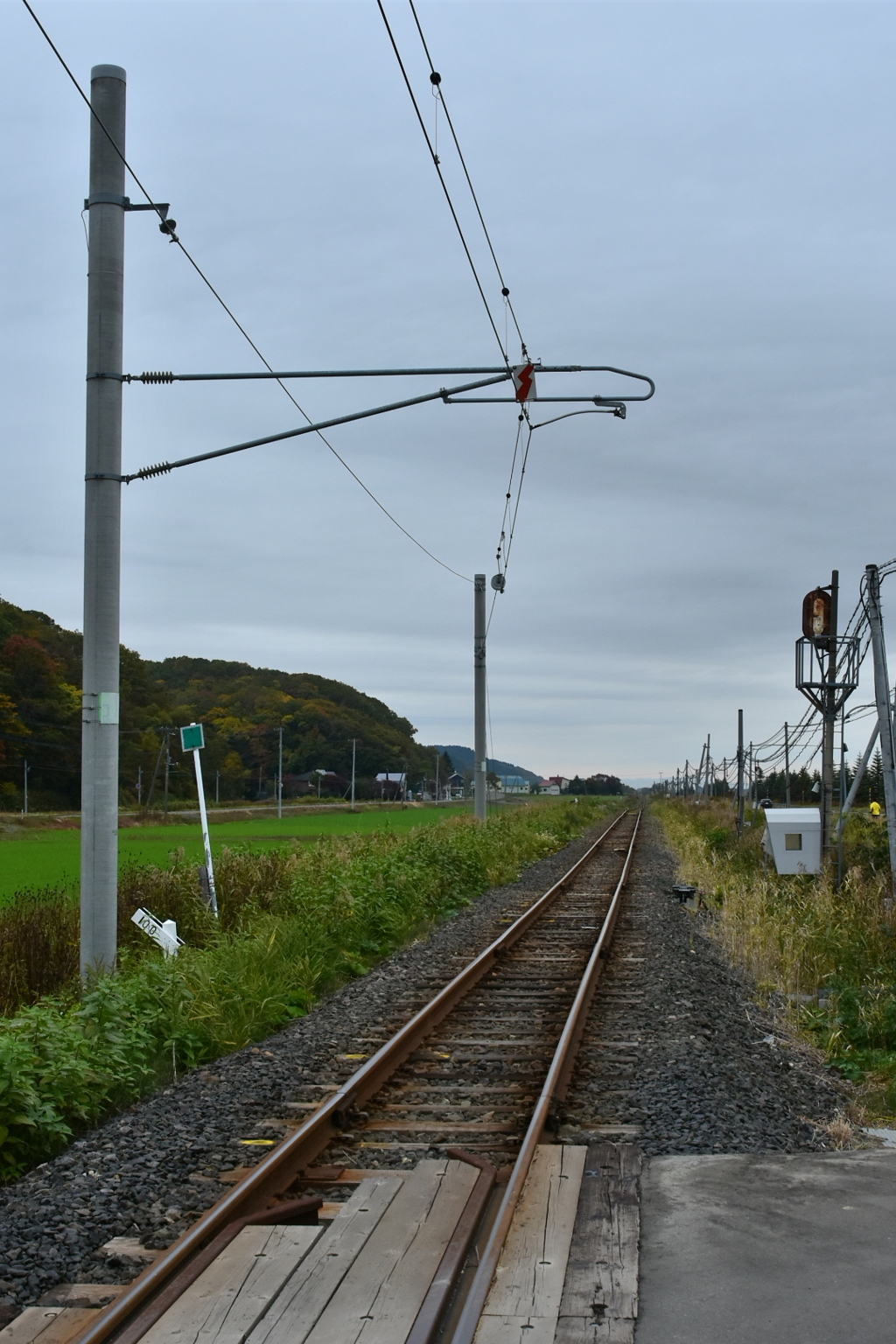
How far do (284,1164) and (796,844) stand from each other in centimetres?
1573

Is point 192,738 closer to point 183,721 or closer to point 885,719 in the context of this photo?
point 885,719

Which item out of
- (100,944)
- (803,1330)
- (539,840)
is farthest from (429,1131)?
(539,840)

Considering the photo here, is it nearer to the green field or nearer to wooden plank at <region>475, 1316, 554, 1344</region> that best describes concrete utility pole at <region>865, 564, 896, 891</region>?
wooden plank at <region>475, 1316, 554, 1344</region>

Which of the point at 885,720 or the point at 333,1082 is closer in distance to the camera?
the point at 333,1082

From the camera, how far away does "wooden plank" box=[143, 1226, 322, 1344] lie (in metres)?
3.81

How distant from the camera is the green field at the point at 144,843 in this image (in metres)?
25.7

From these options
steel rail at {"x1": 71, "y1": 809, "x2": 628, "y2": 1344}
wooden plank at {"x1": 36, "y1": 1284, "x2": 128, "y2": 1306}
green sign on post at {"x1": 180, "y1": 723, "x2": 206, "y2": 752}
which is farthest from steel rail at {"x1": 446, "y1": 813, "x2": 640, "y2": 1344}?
green sign on post at {"x1": 180, "y1": 723, "x2": 206, "y2": 752}

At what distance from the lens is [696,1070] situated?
7.45 meters

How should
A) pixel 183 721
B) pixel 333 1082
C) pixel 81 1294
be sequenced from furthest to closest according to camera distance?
pixel 183 721
pixel 333 1082
pixel 81 1294

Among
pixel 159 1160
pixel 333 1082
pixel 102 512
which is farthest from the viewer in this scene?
pixel 102 512

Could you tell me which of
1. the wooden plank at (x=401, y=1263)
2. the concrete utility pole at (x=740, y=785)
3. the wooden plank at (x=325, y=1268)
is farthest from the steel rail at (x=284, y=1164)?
the concrete utility pole at (x=740, y=785)

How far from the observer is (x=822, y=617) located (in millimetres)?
18625

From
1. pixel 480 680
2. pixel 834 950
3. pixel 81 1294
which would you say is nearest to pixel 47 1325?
pixel 81 1294

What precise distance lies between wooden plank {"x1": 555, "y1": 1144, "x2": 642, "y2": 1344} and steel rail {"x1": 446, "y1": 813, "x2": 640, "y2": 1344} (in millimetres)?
276
